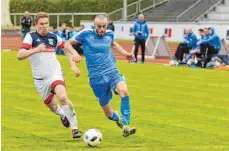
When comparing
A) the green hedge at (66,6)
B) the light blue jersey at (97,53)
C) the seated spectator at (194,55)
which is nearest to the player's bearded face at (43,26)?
the light blue jersey at (97,53)

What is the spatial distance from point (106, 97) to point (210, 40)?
17.0 m

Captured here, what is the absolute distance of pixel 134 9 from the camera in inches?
2104

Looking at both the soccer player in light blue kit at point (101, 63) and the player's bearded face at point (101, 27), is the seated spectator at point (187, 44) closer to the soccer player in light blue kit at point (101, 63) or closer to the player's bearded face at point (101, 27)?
the soccer player in light blue kit at point (101, 63)

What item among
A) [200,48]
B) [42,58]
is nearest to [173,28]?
[200,48]

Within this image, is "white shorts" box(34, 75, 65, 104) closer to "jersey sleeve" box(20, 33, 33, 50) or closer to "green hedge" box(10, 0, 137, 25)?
"jersey sleeve" box(20, 33, 33, 50)

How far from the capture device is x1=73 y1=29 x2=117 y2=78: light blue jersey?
11.7 metres

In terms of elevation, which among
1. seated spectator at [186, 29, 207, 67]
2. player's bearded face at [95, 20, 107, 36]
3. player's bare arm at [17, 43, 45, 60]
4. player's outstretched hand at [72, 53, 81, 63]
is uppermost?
player's bearded face at [95, 20, 107, 36]

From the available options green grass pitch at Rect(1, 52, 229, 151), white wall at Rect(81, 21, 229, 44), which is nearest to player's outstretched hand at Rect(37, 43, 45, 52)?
→ green grass pitch at Rect(1, 52, 229, 151)

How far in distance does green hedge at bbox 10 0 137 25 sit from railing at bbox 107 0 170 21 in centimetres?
224

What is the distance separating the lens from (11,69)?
26.9 meters

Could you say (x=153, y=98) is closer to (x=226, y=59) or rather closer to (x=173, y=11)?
(x=226, y=59)

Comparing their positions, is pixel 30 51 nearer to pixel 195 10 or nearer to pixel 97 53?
pixel 97 53

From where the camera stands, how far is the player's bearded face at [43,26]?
443 inches

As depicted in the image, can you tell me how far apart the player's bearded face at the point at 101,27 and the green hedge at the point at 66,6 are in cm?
4494
